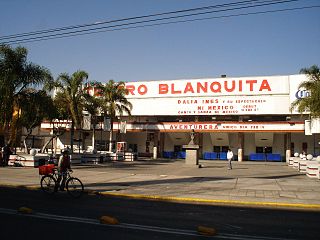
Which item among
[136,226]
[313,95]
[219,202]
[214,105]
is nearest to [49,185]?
[136,226]

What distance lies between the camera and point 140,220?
945 centimetres

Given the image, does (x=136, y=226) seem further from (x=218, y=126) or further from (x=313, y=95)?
(x=218, y=126)

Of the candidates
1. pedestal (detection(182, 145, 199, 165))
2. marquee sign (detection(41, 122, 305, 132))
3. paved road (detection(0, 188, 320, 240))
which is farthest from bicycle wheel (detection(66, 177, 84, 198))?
marquee sign (detection(41, 122, 305, 132))

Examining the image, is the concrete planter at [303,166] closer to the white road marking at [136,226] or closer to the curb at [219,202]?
the curb at [219,202]

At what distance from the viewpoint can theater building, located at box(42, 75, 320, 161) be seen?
154 feet

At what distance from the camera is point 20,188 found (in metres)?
15.3

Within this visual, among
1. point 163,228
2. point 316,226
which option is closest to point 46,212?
point 163,228

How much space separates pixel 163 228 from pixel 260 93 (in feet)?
138

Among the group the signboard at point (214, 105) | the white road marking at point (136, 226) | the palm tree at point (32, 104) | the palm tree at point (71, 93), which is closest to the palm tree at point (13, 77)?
the palm tree at point (32, 104)

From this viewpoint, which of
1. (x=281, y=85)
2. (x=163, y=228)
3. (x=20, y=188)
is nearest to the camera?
(x=163, y=228)

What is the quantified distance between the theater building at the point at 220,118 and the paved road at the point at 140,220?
34.6 meters

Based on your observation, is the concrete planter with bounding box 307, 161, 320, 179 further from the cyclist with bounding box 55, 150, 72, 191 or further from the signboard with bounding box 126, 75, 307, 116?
the signboard with bounding box 126, 75, 307, 116

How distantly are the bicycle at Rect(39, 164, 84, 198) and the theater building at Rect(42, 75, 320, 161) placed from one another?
32.5m

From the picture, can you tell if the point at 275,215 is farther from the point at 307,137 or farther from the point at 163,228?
the point at 307,137
